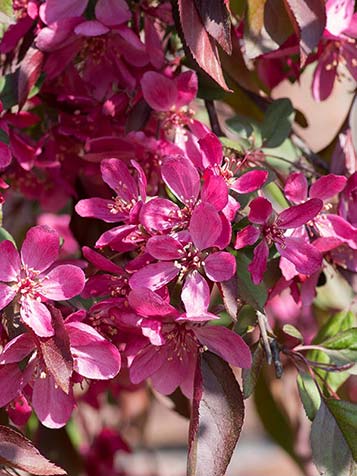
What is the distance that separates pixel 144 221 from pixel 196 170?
7 cm

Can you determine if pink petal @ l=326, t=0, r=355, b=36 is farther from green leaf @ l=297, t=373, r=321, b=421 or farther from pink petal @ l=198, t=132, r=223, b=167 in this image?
green leaf @ l=297, t=373, r=321, b=421

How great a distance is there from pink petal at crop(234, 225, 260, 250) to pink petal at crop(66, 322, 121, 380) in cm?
15

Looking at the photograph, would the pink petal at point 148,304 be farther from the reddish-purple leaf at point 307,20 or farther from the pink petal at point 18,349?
the reddish-purple leaf at point 307,20

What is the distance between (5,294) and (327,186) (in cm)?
33

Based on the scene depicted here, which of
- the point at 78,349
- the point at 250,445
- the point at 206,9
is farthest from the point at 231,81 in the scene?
the point at 250,445

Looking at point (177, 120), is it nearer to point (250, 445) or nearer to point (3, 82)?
point (3, 82)

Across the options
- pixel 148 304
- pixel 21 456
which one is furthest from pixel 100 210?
pixel 21 456

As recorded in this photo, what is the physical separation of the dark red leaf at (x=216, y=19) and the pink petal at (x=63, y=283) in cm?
25

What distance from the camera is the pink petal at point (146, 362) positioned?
2.90ft

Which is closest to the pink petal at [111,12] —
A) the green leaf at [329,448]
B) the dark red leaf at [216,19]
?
the dark red leaf at [216,19]

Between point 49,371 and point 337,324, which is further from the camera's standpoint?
point 337,324

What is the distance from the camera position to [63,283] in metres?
0.85

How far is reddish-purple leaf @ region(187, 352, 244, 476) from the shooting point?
32.4 inches

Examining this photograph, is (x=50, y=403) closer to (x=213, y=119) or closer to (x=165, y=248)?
(x=165, y=248)
